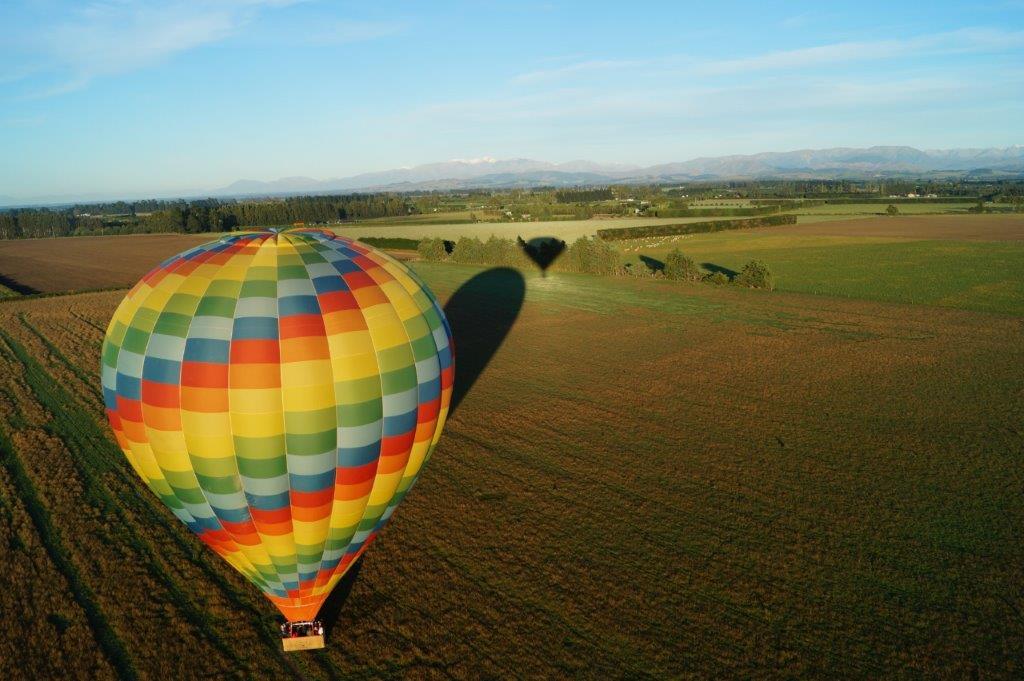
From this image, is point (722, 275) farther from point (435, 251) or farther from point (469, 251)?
point (435, 251)

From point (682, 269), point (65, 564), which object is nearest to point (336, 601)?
point (65, 564)

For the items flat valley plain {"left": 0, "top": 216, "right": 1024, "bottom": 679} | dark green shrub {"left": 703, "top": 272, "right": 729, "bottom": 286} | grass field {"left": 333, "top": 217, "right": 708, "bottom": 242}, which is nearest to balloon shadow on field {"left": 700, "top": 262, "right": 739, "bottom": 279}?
dark green shrub {"left": 703, "top": 272, "right": 729, "bottom": 286}

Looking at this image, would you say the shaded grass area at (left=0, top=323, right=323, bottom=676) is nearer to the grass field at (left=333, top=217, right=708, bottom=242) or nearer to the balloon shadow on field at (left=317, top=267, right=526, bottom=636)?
the balloon shadow on field at (left=317, top=267, right=526, bottom=636)

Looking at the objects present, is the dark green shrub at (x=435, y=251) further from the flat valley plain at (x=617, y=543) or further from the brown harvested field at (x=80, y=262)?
the flat valley plain at (x=617, y=543)

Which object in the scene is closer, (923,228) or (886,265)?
(886,265)

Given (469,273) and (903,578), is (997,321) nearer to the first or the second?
(903,578)

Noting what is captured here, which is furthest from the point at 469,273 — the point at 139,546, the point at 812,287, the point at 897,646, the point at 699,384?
the point at 897,646

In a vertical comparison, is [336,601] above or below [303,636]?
below
